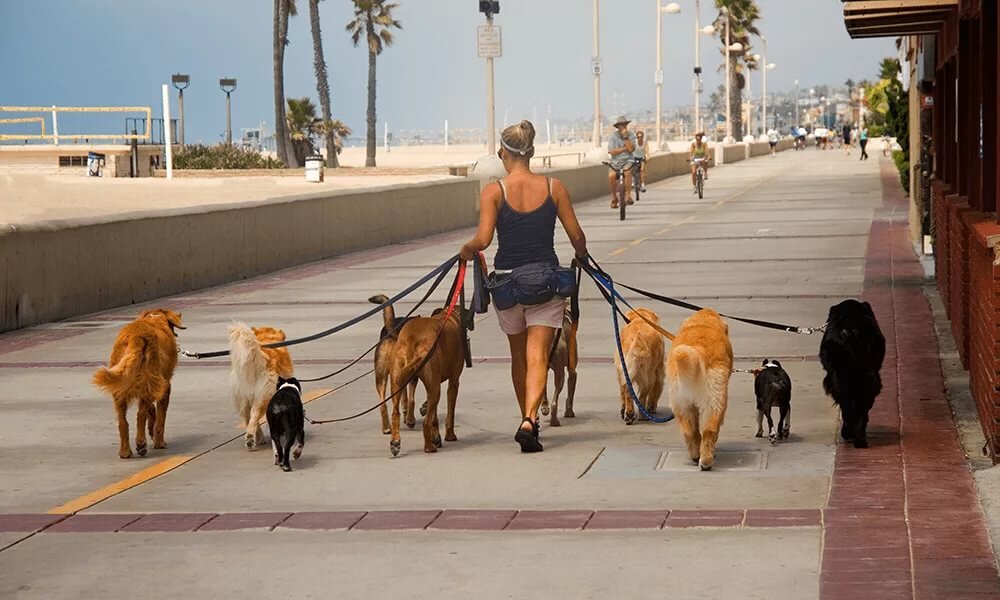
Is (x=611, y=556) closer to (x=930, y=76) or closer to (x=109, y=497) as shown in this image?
(x=109, y=497)

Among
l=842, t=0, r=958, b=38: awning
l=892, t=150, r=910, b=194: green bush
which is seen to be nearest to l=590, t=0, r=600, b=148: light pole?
l=892, t=150, r=910, b=194: green bush

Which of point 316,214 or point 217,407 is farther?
point 316,214

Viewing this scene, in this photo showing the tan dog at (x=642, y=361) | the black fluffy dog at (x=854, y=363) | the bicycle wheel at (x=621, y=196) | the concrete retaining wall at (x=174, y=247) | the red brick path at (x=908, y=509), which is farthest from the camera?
the bicycle wheel at (x=621, y=196)

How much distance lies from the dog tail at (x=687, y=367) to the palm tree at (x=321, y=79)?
7385cm

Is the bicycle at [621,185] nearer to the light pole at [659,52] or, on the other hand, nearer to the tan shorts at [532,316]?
the tan shorts at [532,316]

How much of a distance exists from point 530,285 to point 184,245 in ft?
42.6

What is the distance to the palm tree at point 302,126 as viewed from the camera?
8150 cm

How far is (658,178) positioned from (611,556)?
185 feet

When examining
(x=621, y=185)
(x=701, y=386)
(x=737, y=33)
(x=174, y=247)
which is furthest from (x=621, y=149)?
(x=737, y=33)

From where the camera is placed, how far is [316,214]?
27.9 metres

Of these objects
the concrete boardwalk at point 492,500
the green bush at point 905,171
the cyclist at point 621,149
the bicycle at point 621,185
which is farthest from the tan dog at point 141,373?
the cyclist at point 621,149

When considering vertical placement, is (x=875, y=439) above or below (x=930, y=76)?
below

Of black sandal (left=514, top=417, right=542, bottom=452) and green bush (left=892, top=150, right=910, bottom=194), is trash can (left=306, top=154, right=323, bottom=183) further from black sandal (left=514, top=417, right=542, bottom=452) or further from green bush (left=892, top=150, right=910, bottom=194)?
black sandal (left=514, top=417, right=542, bottom=452)

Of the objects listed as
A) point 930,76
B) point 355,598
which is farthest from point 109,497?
point 930,76
